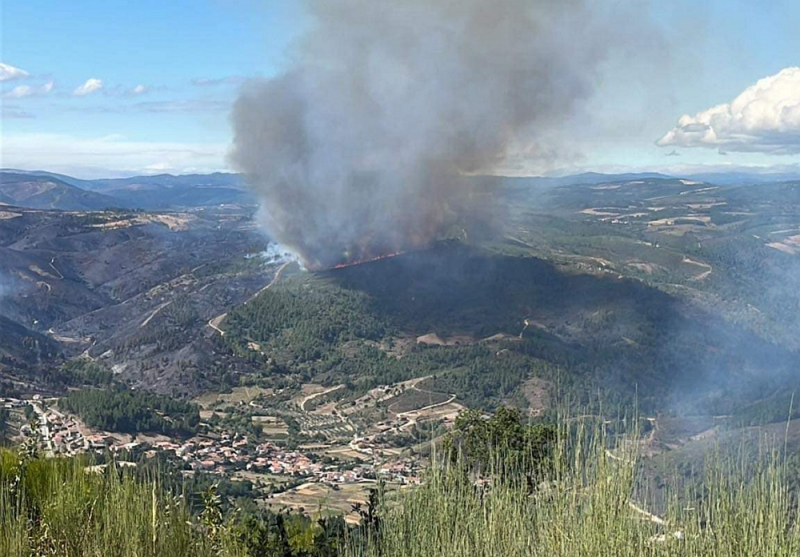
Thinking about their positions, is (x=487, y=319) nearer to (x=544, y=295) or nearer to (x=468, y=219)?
(x=544, y=295)

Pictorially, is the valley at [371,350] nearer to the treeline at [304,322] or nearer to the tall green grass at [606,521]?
the treeline at [304,322]

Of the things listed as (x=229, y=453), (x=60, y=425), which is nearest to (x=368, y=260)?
(x=229, y=453)

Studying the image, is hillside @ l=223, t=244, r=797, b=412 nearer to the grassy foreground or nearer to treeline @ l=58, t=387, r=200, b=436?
treeline @ l=58, t=387, r=200, b=436

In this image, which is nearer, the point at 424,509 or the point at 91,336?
the point at 424,509

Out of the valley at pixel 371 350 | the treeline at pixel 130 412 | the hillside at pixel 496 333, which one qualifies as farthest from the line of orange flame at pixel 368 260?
the treeline at pixel 130 412

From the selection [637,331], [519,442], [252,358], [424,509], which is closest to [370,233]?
[252,358]

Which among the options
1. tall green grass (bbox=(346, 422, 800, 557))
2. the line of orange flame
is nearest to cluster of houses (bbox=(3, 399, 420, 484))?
tall green grass (bbox=(346, 422, 800, 557))
